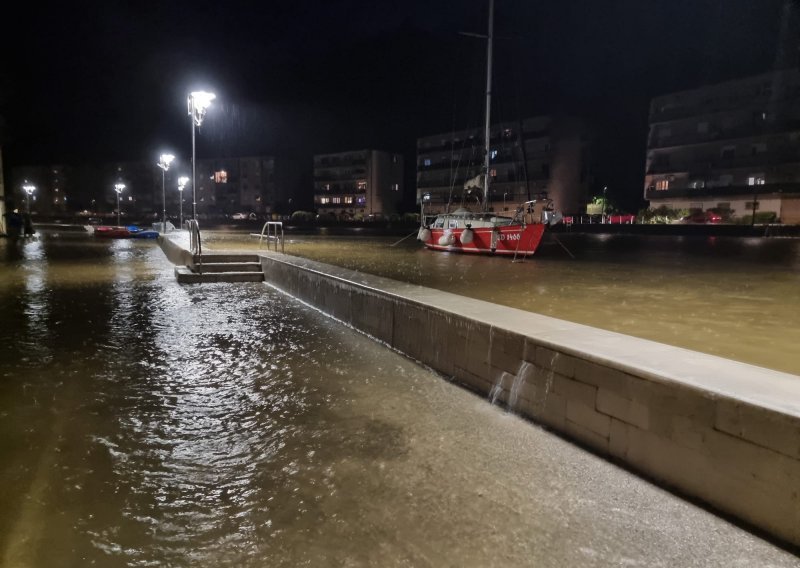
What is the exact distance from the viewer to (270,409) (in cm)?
526

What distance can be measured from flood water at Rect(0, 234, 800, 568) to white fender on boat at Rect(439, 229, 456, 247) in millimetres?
17270

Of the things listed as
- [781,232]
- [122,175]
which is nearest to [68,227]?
[781,232]

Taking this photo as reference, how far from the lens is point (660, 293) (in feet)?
36.3

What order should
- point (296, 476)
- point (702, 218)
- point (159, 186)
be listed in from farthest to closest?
point (159, 186), point (702, 218), point (296, 476)

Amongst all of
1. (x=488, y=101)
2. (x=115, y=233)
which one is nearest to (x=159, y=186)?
(x=115, y=233)

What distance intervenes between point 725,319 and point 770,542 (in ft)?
19.5

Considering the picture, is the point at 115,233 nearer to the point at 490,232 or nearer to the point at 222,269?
the point at 222,269

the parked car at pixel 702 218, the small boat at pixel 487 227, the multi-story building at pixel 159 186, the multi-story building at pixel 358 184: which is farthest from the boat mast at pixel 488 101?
the multi-story building at pixel 159 186

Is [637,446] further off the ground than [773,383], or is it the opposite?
[773,383]

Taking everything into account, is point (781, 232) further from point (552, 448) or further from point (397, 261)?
point (552, 448)

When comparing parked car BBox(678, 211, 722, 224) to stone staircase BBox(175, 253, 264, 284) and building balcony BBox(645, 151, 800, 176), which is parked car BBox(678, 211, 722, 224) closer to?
building balcony BBox(645, 151, 800, 176)

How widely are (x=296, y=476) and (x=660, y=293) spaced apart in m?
9.42

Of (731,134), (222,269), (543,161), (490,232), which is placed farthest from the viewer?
(543,161)

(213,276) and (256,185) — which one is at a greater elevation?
(256,185)
